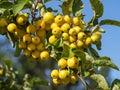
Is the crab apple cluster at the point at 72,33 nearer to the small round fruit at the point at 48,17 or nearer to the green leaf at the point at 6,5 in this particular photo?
the small round fruit at the point at 48,17

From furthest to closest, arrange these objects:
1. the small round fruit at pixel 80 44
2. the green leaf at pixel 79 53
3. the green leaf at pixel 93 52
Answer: the green leaf at pixel 93 52
the small round fruit at pixel 80 44
the green leaf at pixel 79 53

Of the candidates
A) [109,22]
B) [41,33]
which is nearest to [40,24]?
[41,33]

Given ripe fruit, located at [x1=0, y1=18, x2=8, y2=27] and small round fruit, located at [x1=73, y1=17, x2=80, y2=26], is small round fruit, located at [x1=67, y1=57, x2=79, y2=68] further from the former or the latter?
ripe fruit, located at [x1=0, y1=18, x2=8, y2=27]

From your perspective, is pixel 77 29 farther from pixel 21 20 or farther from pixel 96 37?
pixel 21 20

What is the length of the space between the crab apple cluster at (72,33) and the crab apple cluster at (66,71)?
12cm

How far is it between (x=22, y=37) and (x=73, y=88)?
32.5 m

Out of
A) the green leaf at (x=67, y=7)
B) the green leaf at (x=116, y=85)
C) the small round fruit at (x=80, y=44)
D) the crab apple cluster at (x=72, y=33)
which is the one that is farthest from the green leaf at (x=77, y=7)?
the green leaf at (x=116, y=85)

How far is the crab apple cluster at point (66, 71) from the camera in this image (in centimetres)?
265

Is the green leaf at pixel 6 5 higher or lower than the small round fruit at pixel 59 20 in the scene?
higher

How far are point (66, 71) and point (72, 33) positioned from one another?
279 mm

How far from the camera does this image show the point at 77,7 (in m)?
3.03

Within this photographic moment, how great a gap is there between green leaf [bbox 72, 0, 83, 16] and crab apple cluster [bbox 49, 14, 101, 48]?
6.2 inches

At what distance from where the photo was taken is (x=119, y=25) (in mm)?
3037

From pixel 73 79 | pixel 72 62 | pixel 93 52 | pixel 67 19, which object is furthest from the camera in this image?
pixel 93 52
